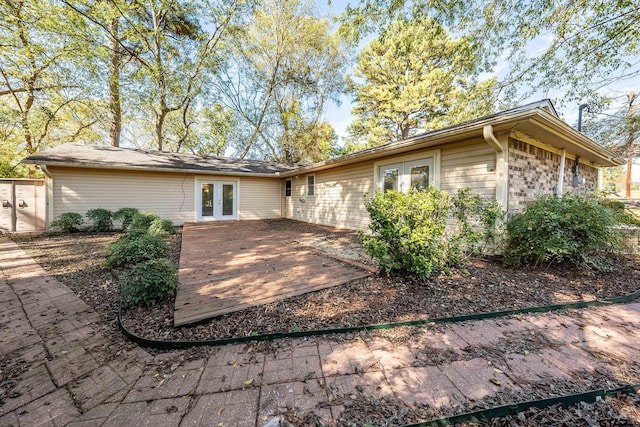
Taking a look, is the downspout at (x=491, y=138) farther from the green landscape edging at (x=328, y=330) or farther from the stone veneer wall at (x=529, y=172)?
the green landscape edging at (x=328, y=330)

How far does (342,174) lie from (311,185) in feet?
6.78

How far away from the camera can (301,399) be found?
1.43m

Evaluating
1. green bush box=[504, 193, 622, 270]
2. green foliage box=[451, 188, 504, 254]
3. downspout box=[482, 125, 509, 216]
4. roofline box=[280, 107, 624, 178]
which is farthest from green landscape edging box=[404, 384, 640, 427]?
roofline box=[280, 107, 624, 178]

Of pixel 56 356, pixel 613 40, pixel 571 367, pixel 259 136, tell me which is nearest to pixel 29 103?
pixel 259 136

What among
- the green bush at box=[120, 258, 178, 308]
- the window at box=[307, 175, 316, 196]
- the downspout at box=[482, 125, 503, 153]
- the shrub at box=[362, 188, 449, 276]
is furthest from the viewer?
the window at box=[307, 175, 316, 196]

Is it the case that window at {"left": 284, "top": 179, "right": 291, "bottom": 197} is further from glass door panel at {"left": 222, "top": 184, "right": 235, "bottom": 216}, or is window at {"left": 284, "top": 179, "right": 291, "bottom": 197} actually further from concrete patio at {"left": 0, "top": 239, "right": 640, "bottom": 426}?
concrete patio at {"left": 0, "top": 239, "right": 640, "bottom": 426}

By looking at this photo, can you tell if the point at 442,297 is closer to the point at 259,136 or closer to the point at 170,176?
the point at 170,176

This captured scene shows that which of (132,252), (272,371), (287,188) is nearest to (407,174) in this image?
(272,371)

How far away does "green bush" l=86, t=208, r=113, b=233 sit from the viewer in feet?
24.8

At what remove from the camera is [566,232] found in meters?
3.62

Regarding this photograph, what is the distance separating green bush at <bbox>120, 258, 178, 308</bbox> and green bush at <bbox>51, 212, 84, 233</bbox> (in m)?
7.14

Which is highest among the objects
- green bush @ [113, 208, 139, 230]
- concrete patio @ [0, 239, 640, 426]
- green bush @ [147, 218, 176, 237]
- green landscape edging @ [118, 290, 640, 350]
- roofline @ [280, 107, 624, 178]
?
roofline @ [280, 107, 624, 178]

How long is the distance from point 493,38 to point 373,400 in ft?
26.2

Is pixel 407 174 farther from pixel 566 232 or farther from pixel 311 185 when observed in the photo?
pixel 311 185
